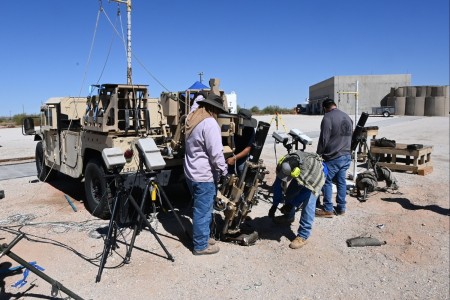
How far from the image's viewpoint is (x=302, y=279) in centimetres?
432

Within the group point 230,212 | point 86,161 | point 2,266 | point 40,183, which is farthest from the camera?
point 40,183

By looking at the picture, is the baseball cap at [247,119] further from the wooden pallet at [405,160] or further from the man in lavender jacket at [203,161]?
the wooden pallet at [405,160]

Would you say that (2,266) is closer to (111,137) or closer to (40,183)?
(111,137)

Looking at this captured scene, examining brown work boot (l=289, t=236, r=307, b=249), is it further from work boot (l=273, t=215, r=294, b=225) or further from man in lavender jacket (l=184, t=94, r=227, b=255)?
man in lavender jacket (l=184, t=94, r=227, b=255)

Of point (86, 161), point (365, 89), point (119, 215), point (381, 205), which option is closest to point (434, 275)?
point (381, 205)

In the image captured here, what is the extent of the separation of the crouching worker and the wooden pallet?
5.86 m

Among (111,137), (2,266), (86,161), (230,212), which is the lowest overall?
(2,266)

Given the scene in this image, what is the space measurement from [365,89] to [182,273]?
5841cm

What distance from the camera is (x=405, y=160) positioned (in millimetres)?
10672

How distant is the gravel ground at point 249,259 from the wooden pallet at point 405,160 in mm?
3200

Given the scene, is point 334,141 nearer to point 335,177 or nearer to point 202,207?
point 335,177

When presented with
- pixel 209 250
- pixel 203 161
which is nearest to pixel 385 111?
pixel 209 250

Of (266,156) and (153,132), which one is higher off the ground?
(153,132)

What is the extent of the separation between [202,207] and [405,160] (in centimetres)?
790
